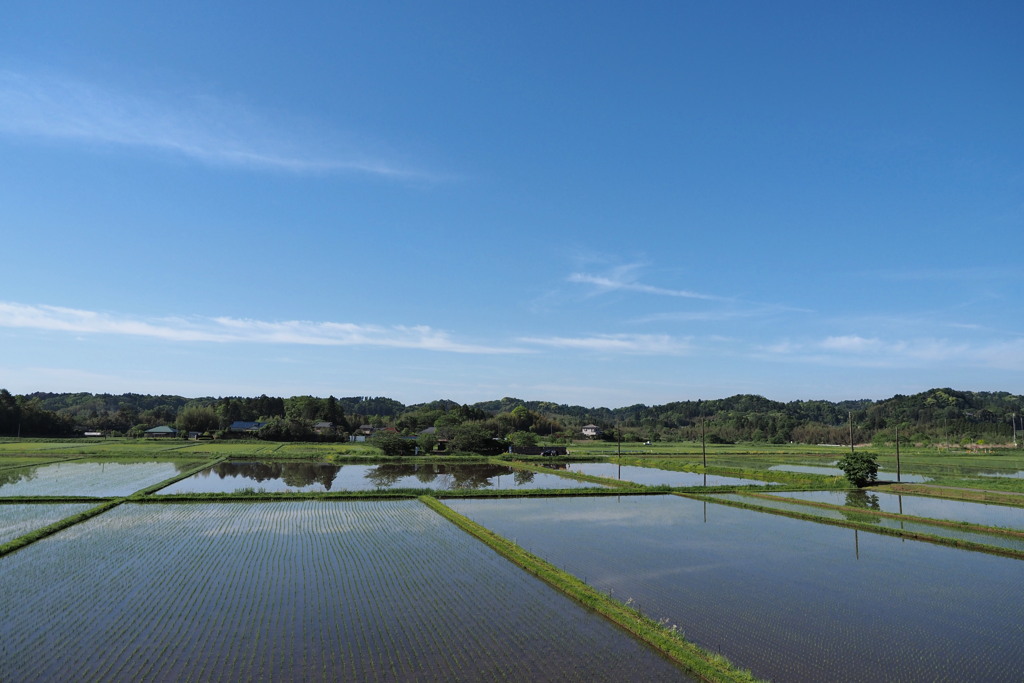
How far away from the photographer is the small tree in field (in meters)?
35.8

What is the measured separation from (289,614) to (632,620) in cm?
730

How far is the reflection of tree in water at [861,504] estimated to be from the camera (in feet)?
82.1

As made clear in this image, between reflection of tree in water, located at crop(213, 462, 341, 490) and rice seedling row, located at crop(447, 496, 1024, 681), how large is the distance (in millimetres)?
17982

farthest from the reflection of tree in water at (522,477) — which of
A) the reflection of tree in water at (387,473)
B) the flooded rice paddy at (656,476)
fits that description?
the reflection of tree in water at (387,473)

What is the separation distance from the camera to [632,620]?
1216 centimetres

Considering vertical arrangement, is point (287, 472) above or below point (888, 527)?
below

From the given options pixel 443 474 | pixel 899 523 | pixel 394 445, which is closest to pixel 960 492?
pixel 899 523

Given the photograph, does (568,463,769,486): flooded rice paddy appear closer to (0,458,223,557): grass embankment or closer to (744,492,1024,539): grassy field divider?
(744,492,1024,539): grassy field divider

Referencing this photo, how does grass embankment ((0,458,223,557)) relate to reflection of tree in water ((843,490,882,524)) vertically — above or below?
above

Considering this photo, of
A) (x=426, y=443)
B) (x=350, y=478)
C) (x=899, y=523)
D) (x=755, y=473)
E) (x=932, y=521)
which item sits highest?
(x=426, y=443)

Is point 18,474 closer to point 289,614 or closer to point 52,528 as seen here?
point 52,528

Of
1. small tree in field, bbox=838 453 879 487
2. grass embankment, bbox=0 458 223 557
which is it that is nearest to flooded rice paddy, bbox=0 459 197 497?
grass embankment, bbox=0 458 223 557

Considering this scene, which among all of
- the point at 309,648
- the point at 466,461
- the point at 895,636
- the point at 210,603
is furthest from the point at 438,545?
the point at 466,461

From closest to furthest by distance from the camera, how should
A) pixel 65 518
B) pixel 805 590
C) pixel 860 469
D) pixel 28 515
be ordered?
pixel 805 590, pixel 65 518, pixel 28 515, pixel 860 469
